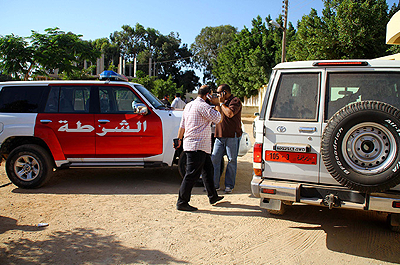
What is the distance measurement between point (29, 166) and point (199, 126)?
3470 millimetres

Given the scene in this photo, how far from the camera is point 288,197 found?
409 cm

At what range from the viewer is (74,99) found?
21.6ft

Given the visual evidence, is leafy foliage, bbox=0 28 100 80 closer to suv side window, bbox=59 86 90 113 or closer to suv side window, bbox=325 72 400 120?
suv side window, bbox=59 86 90 113

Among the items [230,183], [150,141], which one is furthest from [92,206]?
[230,183]

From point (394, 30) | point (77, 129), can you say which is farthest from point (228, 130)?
point (394, 30)

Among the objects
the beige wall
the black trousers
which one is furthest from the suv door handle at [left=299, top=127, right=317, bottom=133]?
the beige wall

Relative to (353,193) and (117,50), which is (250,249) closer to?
(353,193)

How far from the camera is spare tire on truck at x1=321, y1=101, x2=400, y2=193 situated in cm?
352

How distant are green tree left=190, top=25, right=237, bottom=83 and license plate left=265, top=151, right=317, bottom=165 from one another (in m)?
59.2

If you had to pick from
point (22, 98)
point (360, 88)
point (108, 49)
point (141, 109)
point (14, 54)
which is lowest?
point (141, 109)

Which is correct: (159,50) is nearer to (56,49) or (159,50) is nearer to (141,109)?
(56,49)

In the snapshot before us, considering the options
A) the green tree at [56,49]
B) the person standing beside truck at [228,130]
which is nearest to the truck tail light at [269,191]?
the person standing beside truck at [228,130]

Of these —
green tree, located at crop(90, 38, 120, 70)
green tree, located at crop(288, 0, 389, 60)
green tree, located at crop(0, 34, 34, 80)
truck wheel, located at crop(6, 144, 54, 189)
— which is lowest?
truck wheel, located at crop(6, 144, 54, 189)

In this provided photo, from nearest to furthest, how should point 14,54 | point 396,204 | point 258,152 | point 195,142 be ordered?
point 396,204 < point 258,152 < point 195,142 < point 14,54
